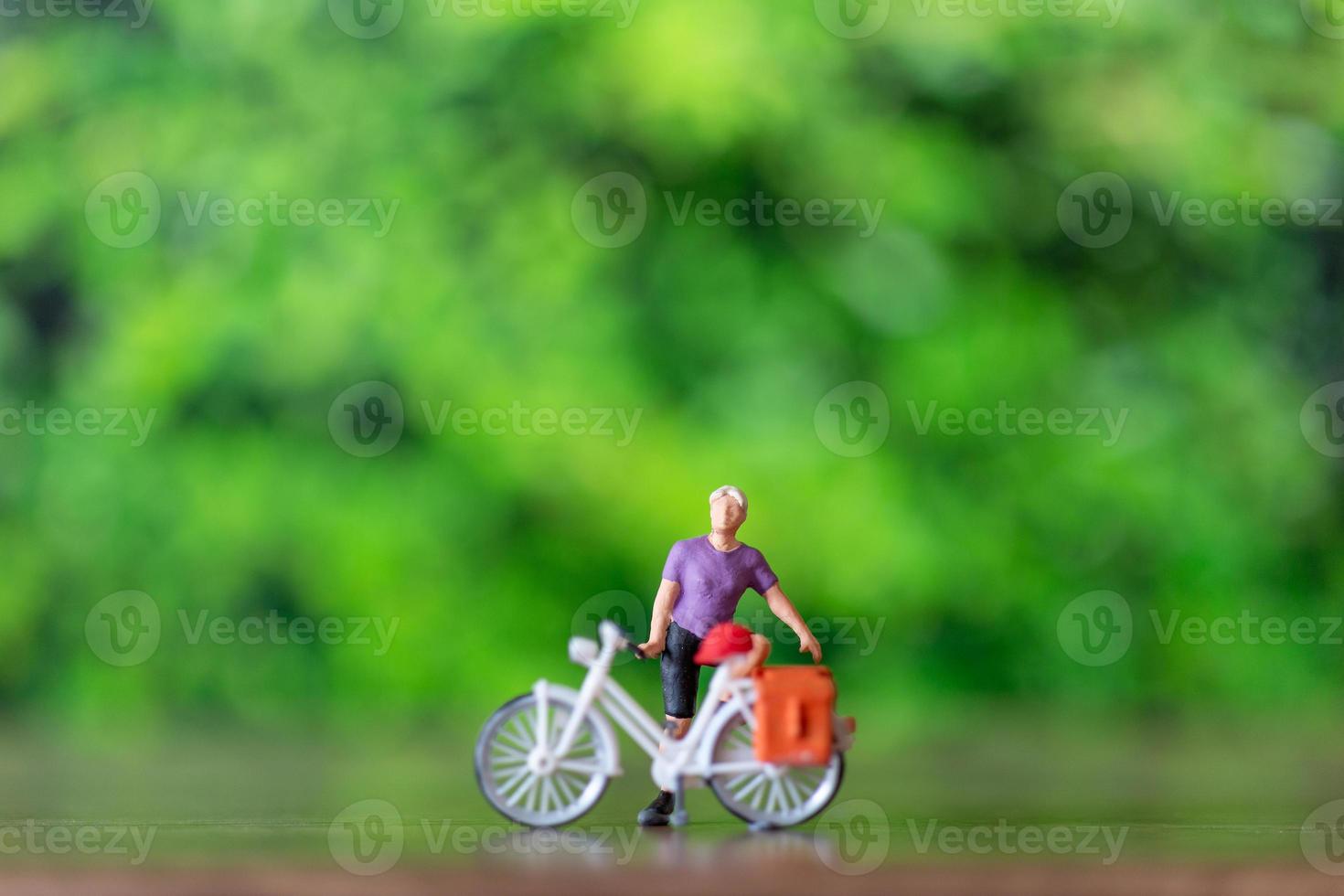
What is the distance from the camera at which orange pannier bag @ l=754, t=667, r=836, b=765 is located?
74.7 inches

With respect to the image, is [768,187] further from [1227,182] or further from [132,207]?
[132,207]

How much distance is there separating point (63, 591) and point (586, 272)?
1334 mm

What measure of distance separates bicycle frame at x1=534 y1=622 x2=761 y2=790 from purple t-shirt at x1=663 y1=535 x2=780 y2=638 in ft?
0.29

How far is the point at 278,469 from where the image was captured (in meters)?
3.31

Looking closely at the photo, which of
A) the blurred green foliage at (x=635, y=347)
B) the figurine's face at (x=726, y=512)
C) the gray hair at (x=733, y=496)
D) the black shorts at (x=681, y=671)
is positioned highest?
the blurred green foliage at (x=635, y=347)

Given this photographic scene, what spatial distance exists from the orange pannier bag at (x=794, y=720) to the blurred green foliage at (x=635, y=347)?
134cm

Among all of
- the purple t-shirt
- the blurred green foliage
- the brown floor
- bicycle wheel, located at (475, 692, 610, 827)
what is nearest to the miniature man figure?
the purple t-shirt

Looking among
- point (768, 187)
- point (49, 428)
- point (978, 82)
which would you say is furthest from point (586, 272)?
point (49, 428)

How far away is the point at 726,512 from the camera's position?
2.05m

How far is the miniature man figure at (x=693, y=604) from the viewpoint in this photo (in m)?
2.04

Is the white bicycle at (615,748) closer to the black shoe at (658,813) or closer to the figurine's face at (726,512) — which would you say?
the black shoe at (658,813)

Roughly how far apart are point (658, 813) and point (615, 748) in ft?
0.48

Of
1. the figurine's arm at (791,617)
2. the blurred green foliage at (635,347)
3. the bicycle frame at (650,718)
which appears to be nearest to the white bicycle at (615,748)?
the bicycle frame at (650,718)

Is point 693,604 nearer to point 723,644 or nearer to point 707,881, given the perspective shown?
point 723,644
